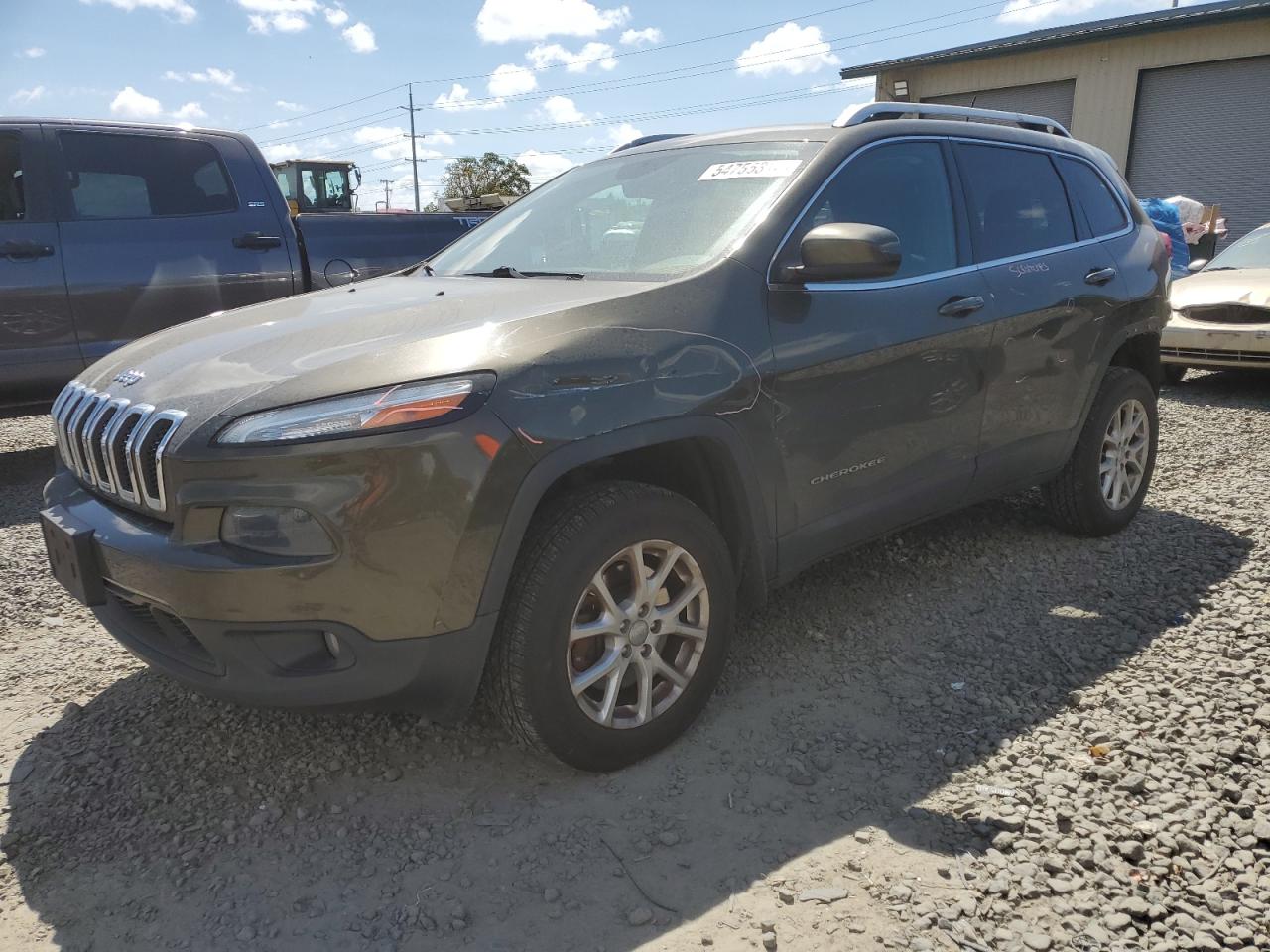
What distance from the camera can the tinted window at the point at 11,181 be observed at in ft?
17.9

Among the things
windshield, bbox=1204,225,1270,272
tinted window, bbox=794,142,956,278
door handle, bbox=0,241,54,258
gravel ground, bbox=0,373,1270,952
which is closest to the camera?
gravel ground, bbox=0,373,1270,952

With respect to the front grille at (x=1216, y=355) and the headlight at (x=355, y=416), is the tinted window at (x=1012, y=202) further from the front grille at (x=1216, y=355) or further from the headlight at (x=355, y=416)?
the front grille at (x=1216, y=355)

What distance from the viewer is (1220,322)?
25.4 feet

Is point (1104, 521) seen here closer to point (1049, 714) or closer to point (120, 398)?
point (1049, 714)

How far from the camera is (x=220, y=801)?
103 inches

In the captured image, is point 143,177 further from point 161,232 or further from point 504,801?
point 504,801

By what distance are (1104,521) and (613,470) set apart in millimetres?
2729

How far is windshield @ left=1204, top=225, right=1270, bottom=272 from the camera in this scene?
8.49 metres

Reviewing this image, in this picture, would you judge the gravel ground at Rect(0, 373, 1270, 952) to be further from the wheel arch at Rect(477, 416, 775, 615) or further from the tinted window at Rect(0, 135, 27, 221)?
the tinted window at Rect(0, 135, 27, 221)

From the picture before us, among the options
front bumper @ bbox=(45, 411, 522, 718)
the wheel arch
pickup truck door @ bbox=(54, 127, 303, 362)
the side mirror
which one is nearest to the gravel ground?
front bumper @ bbox=(45, 411, 522, 718)

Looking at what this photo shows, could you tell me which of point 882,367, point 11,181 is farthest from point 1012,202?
point 11,181

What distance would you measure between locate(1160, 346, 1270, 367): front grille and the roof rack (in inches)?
154

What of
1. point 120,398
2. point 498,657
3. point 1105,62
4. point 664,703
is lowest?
point 664,703

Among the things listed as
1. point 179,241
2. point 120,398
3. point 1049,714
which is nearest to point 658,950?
point 1049,714
